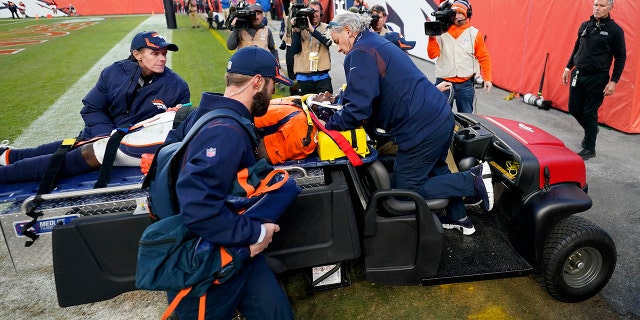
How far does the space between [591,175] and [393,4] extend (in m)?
10.1

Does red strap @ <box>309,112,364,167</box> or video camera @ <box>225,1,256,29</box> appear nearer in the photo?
red strap @ <box>309,112,364,167</box>

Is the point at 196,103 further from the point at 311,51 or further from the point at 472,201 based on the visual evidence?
the point at 472,201

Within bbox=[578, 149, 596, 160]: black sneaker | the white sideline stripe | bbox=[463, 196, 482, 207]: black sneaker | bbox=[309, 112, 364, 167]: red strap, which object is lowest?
the white sideline stripe

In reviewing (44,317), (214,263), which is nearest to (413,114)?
(214,263)

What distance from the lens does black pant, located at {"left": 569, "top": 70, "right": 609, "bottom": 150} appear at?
534 centimetres

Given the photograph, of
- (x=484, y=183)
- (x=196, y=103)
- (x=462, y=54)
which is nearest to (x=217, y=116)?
(x=484, y=183)

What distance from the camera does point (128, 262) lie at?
8.45 ft

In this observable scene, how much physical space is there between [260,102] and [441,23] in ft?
12.7

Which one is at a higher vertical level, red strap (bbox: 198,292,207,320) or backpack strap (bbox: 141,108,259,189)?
backpack strap (bbox: 141,108,259,189)

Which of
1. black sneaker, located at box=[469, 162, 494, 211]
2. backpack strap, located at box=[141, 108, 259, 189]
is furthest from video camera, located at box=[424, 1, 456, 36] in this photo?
backpack strap, located at box=[141, 108, 259, 189]

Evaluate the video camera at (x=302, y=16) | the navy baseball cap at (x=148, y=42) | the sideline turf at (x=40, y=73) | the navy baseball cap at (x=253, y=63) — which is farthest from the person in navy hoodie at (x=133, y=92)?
the sideline turf at (x=40, y=73)

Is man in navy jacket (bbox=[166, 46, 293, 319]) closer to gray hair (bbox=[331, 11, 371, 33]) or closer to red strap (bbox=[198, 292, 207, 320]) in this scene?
red strap (bbox=[198, 292, 207, 320])

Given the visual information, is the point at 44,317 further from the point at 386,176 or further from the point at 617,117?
the point at 617,117

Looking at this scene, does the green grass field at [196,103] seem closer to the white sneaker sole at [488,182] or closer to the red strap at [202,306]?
the white sneaker sole at [488,182]
